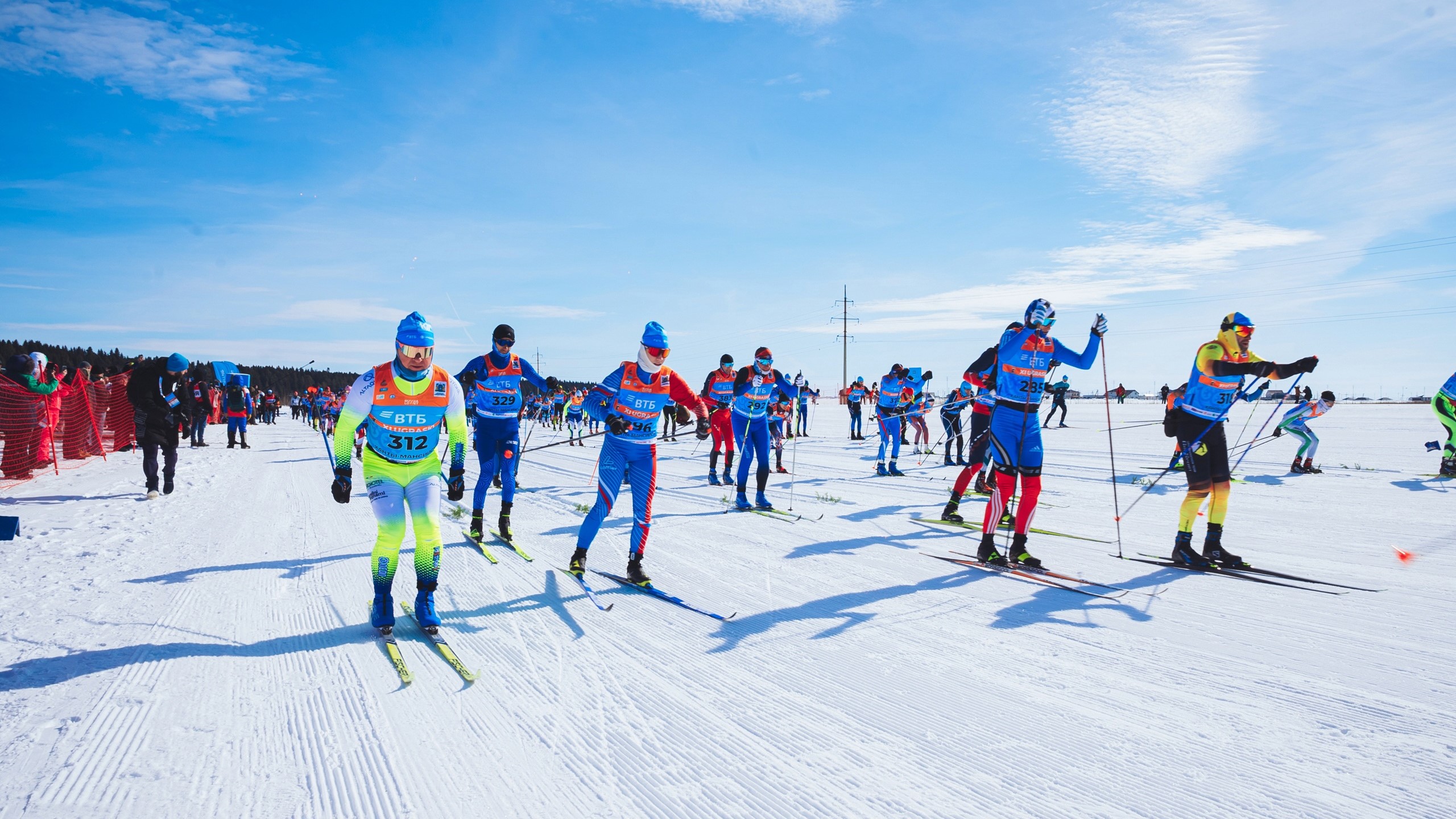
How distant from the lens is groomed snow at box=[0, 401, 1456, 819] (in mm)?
2615

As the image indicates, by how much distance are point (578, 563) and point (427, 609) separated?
4.88 ft

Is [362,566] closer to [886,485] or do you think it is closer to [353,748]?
[353,748]

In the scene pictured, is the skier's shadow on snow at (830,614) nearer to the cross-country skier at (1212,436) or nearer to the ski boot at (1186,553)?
the ski boot at (1186,553)

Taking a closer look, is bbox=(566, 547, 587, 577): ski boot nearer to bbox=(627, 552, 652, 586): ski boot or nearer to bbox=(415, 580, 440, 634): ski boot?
bbox=(627, 552, 652, 586): ski boot

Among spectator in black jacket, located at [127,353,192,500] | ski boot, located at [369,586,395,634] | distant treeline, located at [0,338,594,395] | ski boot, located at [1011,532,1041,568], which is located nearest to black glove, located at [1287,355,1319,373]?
ski boot, located at [1011,532,1041,568]

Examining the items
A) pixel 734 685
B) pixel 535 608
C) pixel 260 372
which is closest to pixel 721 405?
pixel 535 608

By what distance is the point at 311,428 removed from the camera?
3528cm

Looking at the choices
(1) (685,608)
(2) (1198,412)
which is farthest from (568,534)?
(2) (1198,412)

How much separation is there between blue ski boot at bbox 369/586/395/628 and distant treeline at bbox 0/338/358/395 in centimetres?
4325

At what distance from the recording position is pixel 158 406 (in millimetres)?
9766

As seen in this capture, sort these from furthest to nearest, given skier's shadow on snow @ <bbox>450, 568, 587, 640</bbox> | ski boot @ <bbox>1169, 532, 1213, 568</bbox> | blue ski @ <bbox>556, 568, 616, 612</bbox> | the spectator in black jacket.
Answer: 1. the spectator in black jacket
2. ski boot @ <bbox>1169, 532, 1213, 568</bbox>
3. blue ski @ <bbox>556, 568, 616, 612</bbox>
4. skier's shadow on snow @ <bbox>450, 568, 587, 640</bbox>

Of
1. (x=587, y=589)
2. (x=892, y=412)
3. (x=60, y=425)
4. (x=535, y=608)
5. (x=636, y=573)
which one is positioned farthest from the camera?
(x=60, y=425)

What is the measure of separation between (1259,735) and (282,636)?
544 cm

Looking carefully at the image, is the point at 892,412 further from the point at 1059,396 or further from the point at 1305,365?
the point at 1059,396
